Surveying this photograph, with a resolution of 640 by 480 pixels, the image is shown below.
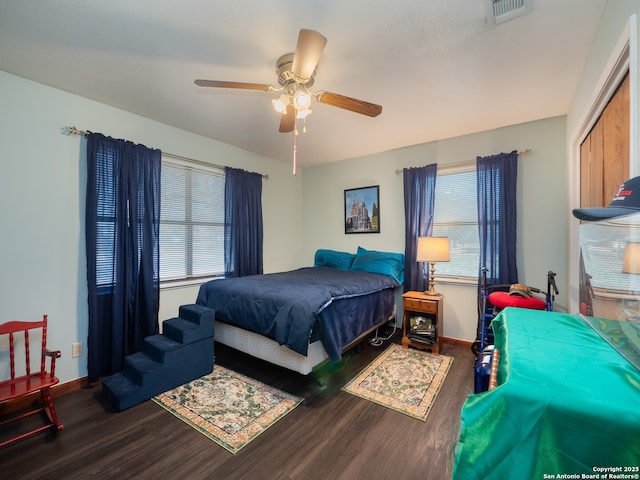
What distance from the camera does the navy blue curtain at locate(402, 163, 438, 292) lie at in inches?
139

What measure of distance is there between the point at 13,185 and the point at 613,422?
3.54 metres

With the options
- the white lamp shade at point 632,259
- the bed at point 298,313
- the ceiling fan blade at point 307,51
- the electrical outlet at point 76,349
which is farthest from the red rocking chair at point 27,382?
the white lamp shade at point 632,259

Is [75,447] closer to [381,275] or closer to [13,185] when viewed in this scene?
[13,185]

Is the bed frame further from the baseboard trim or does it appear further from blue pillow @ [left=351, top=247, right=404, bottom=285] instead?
the baseboard trim

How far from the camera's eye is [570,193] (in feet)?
8.80

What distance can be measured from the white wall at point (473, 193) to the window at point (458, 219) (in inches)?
6.9

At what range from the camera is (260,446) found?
1742mm

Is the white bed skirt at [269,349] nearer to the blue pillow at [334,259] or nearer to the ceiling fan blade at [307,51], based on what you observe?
the blue pillow at [334,259]

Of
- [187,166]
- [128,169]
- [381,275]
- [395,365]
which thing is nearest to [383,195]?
[381,275]

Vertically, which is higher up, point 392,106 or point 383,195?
point 392,106

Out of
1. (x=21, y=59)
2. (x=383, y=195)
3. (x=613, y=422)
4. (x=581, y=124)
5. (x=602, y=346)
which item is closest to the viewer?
(x=613, y=422)

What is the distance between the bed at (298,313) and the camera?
226 cm

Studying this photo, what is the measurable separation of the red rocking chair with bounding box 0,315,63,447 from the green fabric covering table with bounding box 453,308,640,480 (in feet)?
8.34

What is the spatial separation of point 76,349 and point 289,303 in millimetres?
1986
